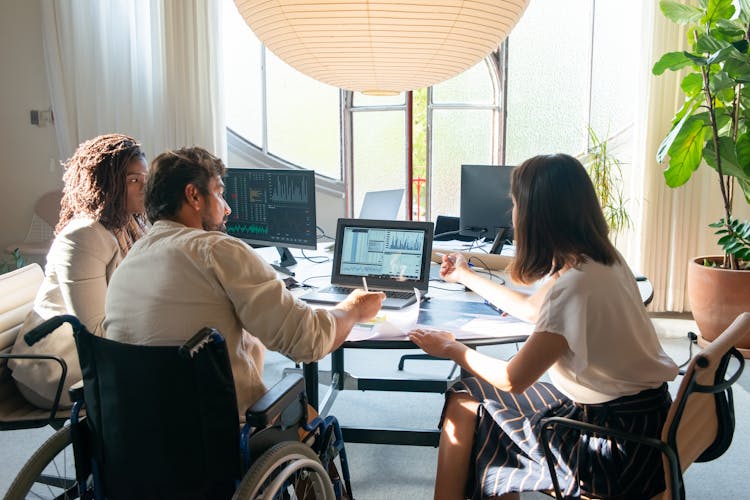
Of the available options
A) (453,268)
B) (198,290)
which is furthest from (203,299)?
(453,268)

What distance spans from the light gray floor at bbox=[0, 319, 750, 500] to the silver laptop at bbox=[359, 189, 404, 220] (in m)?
0.83

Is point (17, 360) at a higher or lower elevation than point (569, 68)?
lower

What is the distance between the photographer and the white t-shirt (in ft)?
4.88

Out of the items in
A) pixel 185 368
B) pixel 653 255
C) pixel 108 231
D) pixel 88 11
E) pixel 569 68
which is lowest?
pixel 653 255

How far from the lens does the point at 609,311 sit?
1510 mm

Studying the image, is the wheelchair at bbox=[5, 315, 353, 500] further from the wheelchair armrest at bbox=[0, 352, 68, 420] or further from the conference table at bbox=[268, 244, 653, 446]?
the conference table at bbox=[268, 244, 653, 446]

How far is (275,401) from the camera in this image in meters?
1.40

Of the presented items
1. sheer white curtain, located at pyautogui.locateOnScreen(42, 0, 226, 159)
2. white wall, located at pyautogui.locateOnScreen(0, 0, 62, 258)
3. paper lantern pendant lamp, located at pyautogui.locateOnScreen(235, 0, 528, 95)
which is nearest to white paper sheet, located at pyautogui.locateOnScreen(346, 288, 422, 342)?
paper lantern pendant lamp, located at pyautogui.locateOnScreen(235, 0, 528, 95)

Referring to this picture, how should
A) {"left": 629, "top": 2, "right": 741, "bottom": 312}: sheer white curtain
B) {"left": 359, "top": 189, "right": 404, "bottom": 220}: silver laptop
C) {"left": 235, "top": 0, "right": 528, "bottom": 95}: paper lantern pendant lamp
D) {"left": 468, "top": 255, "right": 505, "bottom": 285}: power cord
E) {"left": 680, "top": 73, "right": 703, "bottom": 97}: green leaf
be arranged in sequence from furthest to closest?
{"left": 629, "top": 2, "right": 741, "bottom": 312}: sheer white curtain → {"left": 680, "top": 73, "right": 703, "bottom": 97}: green leaf → {"left": 359, "top": 189, "right": 404, "bottom": 220}: silver laptop → {"left": 468, "top": 255, "right": 505, "bottom": 285}: power cord → {"left": 235, "top": 0, "right": 528, "bottom": 95}: paper lantern pendant lamp

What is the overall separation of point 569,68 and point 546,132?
17.9 inches

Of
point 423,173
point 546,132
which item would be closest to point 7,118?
point 423,173

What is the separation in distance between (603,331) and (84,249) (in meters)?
1.46

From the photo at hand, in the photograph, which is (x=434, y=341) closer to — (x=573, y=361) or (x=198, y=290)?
(x=573, y=361)

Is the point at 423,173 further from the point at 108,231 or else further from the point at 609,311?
the point at 609,311
